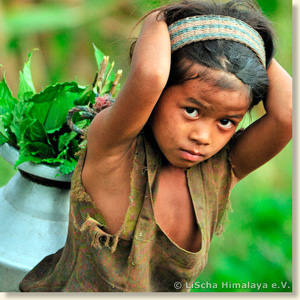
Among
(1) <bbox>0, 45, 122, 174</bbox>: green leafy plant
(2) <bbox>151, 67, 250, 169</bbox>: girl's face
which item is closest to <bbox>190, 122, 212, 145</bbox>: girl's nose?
(2) <bbox>151, 67, 250, 169</bbox>: girl's face

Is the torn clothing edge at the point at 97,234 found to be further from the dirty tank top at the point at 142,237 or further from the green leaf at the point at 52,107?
the green leaf at the point at 52,107

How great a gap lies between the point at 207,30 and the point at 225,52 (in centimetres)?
6

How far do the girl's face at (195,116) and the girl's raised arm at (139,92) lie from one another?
0.06 meters

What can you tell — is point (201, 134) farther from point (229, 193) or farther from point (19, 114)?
point (19, 114)

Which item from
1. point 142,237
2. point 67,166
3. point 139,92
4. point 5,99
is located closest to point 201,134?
point 139,92

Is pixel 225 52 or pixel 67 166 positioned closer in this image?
pixel 225 52

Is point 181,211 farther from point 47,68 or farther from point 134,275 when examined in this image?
point 47,68

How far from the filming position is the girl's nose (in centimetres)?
103

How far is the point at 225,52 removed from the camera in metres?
1.02

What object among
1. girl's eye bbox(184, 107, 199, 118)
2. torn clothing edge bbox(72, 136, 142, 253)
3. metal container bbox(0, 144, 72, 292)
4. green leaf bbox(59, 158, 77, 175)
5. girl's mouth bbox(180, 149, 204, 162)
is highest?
girl's eye bbox(184, 107, 199, 118)

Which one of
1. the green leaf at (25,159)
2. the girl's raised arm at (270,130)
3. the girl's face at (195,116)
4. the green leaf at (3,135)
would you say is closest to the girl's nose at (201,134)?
the girl's face at (195,116)

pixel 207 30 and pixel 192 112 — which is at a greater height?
pixel 207 30

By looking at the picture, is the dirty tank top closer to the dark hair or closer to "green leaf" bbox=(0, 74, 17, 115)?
the dark hair

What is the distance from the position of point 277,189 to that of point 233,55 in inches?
60.9
